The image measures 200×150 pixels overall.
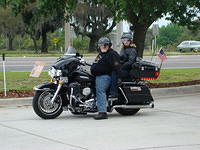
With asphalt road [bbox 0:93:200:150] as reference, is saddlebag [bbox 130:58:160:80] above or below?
above

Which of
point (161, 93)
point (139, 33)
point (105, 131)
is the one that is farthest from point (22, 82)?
point (105, 131)

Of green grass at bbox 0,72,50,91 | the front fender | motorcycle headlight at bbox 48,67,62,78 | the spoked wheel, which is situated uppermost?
motorcycle headlight at bbox 48,67,62,78

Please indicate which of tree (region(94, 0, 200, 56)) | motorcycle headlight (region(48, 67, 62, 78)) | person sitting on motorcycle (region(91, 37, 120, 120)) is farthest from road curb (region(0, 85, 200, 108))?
person sitting on motorcycle (region(91, 37, 120, 120))

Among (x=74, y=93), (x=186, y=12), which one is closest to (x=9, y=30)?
(x=186, y=12)

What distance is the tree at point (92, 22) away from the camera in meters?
56.1

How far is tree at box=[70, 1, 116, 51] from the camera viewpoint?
56.1m

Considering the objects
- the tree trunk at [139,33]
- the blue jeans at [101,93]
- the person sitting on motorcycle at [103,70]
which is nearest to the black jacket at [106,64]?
the person sitting on motorcycle at [103,70]

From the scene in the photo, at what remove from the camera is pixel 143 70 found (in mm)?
11031

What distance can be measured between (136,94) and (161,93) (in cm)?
398

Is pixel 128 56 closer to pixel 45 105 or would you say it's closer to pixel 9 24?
pixel 45 105

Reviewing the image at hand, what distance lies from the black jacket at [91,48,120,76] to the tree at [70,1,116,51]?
44770mm

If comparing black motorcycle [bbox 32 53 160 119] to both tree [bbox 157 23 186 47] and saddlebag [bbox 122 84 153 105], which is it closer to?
saddlebag [bbox 122 84 153 105]

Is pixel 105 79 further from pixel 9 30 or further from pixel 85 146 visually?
pixel 9 30

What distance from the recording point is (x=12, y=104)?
42.0ft
